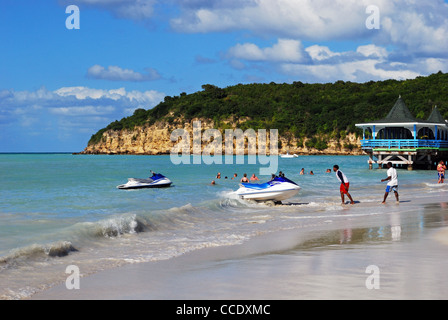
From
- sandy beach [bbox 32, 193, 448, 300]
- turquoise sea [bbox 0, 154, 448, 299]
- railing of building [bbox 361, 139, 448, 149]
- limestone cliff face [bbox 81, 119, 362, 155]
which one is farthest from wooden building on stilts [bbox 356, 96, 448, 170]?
limestone cliff face [bbox 81, 119, 362, 155]

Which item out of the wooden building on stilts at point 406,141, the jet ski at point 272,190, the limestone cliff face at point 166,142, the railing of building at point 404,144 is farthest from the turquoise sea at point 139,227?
the limestone cliff face at point 166,142

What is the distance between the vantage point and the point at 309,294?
6523 millimetres

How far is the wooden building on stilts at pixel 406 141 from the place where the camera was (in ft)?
160

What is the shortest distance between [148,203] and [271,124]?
10840cm

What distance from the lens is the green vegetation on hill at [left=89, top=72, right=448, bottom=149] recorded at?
11456 centimetres

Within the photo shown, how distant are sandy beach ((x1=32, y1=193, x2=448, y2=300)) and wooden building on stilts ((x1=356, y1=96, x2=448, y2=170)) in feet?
128

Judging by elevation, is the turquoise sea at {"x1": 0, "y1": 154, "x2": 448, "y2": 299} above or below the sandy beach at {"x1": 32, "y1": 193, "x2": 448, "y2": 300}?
below

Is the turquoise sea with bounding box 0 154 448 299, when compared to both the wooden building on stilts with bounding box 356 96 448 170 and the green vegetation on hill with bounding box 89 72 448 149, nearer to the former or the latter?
the wooden building on stilts with bounding box 356 96 448 170

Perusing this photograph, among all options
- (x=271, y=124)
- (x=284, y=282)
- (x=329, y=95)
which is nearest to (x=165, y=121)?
(x=271, y=124)

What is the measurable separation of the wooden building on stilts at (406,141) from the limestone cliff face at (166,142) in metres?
66.2

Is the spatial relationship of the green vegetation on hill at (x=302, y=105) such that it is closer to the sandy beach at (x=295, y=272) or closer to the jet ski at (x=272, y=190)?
the jet ski at (x=272, y=190)

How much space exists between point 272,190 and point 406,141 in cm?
3245

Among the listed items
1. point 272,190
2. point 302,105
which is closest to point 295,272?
point 272,190
